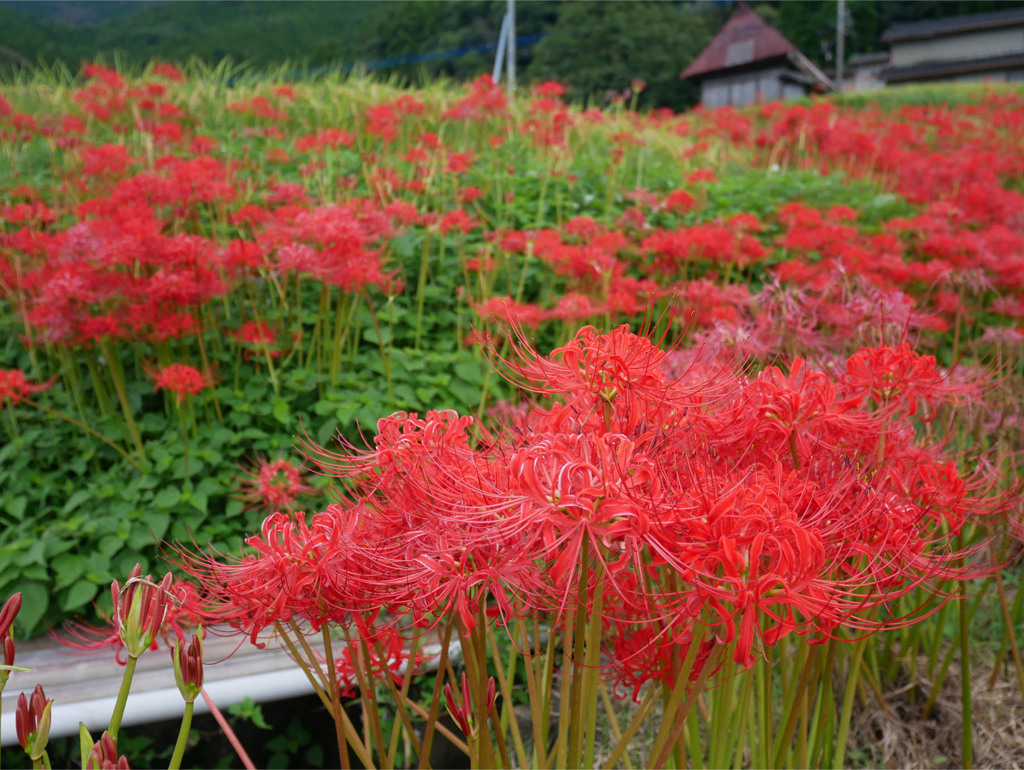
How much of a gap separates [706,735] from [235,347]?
2533 millimetres

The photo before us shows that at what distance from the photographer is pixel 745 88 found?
27.3 meters

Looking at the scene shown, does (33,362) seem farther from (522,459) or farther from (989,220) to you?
(989,220)

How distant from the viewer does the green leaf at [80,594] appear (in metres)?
2.41

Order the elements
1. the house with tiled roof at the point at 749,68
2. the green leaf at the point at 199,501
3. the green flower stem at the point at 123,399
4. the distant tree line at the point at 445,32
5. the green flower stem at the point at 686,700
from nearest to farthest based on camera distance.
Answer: the green flower stem at the point at 686,700 < the green leaf at the point at 199,501 < the green flower stem at the point at 123,399 < the distant tree line at the point at 445,32 < the house with tiled roof at the point at 749,68

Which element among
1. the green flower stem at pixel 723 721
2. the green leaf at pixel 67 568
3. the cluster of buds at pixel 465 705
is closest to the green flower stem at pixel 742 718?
the green flower stem at pixel 723 721

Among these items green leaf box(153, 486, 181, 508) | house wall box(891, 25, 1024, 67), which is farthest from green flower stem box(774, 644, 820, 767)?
house wall box(891, 25, 1024, 67)

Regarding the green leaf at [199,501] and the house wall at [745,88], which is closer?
the green leaf at [199,501]

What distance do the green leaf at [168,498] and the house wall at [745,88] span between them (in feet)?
87.1

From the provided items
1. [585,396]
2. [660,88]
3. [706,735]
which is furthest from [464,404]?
[660,88]

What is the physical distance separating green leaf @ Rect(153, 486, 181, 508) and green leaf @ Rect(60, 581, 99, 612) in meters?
0.35

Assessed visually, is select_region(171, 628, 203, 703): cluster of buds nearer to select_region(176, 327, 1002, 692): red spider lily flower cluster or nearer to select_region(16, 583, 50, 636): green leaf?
select_region(176, 327, 1002, 692): red spider lily flower cluster

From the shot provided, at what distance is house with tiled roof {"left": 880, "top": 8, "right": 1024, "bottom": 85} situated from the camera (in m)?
27.2

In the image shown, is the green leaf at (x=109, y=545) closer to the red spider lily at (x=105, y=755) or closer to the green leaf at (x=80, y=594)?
the green leaf at (x=80, y=594)

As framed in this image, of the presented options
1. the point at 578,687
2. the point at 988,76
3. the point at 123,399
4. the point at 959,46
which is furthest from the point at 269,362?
the point at 959,46
